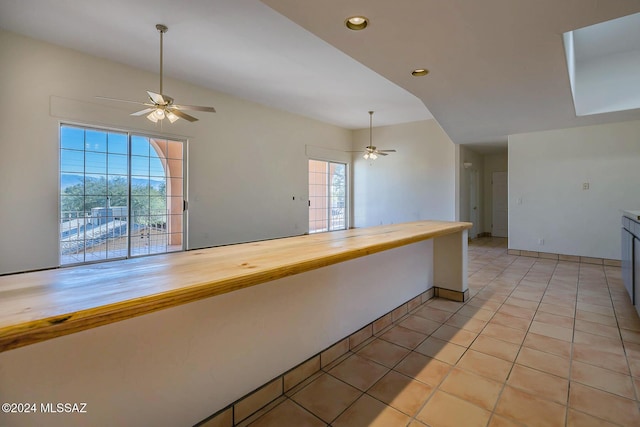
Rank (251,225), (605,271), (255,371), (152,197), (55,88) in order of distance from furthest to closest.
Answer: (251,225)
(152,197)
(605,271)
(55,88)
(255,371)

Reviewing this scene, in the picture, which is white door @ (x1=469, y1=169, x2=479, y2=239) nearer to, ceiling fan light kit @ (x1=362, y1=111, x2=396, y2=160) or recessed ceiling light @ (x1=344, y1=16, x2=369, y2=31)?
ceiling fan light kit @ (x1=362, y1=111, x2=396, y2=160)

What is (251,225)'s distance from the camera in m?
6.14

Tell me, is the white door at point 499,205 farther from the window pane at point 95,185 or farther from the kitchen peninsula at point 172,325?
the window pane at point 95,185

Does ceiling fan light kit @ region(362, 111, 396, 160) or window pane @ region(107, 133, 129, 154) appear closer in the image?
window pane @ region(107, 133, 129, 154)

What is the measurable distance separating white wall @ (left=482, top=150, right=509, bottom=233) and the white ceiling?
3123mm

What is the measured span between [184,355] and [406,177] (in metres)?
7.19

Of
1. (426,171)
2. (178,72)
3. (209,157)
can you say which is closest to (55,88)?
(178,72)

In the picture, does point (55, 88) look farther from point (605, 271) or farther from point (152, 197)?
point (605, 271)

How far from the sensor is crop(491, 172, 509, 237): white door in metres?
8.33

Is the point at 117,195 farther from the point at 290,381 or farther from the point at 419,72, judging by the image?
the point at 419,72

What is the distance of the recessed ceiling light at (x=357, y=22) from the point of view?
2.03 metres

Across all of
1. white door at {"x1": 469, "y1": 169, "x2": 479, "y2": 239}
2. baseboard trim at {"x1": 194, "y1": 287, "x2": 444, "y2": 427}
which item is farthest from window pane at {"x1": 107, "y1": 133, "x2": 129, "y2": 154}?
white door at {"x1": 469, "y1": 169, "x2": 479, "y2": 239}

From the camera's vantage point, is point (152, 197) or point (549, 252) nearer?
point (152, 197)

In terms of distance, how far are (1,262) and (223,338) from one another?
394 cm
